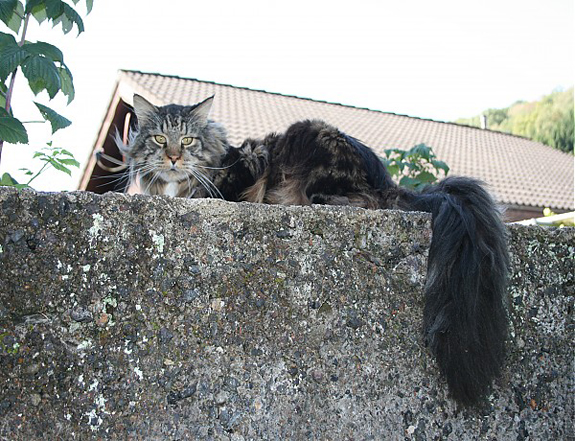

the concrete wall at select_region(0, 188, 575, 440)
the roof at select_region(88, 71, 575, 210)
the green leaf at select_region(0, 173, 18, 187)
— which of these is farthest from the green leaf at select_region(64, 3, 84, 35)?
the roof at select_region(88, 71, 575, 210)

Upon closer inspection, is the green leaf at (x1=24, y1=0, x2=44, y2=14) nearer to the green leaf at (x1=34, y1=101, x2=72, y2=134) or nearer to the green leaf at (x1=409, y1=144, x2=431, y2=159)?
the green leaf at (x1=34, y1=101, x2=72, y2=134)

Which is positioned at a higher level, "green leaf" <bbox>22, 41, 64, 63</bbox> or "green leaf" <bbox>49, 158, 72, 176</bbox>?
"green leaf" <bbox>22, 41, 64, 63</bbox>

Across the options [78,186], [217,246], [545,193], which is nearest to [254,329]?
[217,246]

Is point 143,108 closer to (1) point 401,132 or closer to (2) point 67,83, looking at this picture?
(2) point 67,83

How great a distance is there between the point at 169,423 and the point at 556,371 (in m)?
1.13

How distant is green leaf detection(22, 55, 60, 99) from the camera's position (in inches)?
62.7

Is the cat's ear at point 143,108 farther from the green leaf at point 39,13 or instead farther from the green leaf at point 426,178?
the green leaf at point 426,178

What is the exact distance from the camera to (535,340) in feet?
5.50

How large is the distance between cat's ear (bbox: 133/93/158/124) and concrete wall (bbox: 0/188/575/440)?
5.55 ft

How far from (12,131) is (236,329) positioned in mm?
832

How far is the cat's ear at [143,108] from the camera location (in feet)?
9.75

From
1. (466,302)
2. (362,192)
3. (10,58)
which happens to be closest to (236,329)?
(466,302)

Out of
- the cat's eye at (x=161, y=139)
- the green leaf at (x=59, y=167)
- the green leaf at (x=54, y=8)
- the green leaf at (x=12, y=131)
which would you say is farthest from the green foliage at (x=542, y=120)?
the green leaf at (x=12, y=131)

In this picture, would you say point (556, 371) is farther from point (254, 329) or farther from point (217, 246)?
point (217, 246)
